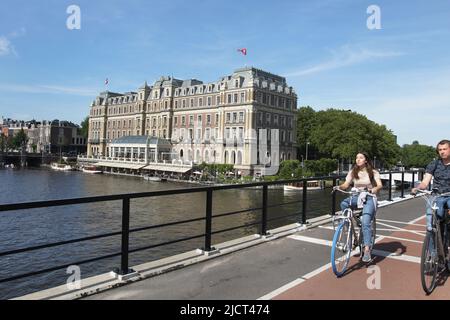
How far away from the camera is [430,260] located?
5.10 metres

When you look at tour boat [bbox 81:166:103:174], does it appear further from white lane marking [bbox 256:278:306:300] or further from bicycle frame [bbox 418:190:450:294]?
bicycle frame [bbox 418:190:450:294]

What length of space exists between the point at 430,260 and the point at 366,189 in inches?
59.2

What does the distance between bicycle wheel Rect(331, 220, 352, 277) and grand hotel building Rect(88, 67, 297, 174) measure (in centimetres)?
6586

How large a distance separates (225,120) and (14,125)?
386 feet

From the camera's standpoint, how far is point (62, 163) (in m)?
112

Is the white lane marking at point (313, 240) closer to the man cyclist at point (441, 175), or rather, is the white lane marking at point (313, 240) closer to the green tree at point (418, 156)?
the man cyclist at point (441, 175)

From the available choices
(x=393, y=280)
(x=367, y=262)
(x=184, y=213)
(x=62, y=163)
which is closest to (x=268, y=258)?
(x=367, y=262)

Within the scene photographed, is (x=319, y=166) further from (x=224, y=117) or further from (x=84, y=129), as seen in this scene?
(x=84, y=129)

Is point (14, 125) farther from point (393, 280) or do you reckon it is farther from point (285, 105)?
point (393, 280)

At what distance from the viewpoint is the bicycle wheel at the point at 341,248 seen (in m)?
5.59

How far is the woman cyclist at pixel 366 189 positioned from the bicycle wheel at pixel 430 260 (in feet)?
3.53

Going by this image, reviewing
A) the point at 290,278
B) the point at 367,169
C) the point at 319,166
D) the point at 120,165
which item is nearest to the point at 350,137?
the point at 319,166

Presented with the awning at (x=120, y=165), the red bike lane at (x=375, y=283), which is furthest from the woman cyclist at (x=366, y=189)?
the awning at (x=120, y=165)

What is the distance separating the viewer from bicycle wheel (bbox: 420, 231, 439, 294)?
4973 mm
